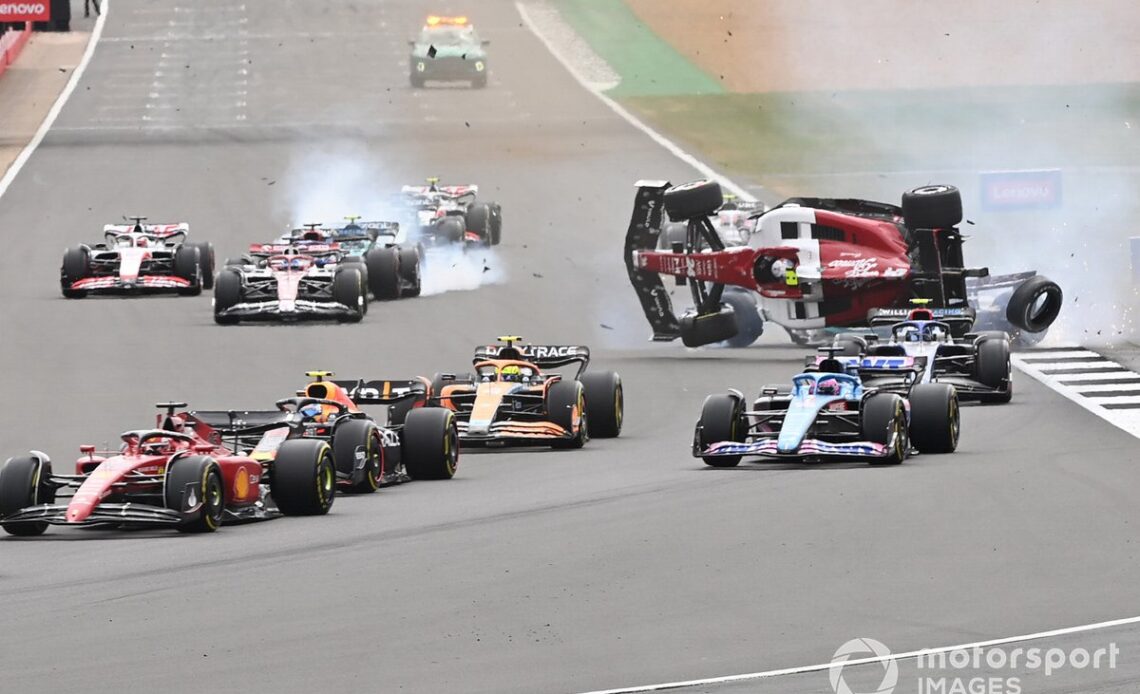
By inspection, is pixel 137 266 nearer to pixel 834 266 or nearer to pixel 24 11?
pixel 834 266

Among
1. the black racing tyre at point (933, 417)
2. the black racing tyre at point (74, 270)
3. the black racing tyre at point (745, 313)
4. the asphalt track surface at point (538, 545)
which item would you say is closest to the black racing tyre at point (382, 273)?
the asphalt track surface at point (538, 545)

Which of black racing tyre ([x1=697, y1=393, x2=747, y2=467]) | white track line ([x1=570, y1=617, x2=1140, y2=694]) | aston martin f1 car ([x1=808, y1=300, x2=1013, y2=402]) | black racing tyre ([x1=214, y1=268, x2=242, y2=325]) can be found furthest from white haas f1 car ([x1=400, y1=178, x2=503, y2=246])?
white track line ([x1=570, y1=617, x2=1140, y2=694])

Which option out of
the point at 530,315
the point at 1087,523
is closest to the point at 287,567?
the point at 1087,523

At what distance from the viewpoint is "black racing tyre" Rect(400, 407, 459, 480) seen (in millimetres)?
23609

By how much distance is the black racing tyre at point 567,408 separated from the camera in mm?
25906

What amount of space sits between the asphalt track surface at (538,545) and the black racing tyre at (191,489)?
0.26 metres

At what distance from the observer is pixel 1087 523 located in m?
19.5

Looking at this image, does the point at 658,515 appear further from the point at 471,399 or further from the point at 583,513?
the point at 471,399

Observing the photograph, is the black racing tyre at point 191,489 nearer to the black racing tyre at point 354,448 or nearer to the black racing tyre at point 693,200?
the black racing tyre at point 354,448

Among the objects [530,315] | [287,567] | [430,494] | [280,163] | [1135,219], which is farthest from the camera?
[280,163]

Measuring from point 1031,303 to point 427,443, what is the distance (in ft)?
43.4

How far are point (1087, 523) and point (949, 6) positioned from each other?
6072 cm

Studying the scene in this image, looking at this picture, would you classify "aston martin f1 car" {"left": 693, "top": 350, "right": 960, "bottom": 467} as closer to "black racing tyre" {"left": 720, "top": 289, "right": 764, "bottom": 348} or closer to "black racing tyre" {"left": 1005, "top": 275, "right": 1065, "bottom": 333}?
"black racing tyre" {"left": 1005, "top": 275, "right": 1065, "bottom": 333}

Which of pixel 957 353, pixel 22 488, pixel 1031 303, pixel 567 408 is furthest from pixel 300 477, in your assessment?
pixel 1031 303
